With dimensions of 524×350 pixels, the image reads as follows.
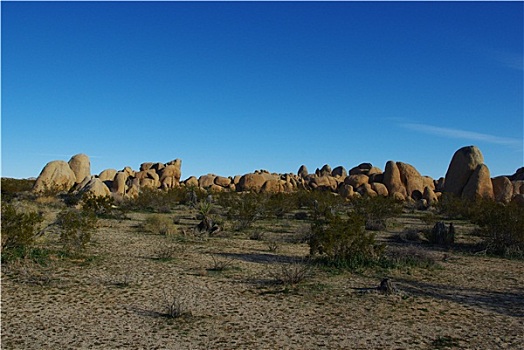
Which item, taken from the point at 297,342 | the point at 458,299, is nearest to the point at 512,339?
the point at 458,299

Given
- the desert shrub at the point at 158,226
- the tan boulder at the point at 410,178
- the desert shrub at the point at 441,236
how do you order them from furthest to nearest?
the tan boulder at the point at 410,178 < the desert shrub at the point at 158,226 < the desert shrub at the point at 441,236

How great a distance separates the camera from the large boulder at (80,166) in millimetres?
43062

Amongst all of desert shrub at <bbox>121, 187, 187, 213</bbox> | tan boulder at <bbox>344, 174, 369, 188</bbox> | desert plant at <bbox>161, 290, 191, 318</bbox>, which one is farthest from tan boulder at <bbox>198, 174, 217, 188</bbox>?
desert plant at <bbox>161, 290, 191, 318</bbox>

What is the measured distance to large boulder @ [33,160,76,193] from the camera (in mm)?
36438

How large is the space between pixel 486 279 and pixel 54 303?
32.8ft

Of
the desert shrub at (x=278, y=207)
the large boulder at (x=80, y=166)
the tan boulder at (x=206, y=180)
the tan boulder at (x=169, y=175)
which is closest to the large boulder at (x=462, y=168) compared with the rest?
the desert shrub at (x=278, y=207)

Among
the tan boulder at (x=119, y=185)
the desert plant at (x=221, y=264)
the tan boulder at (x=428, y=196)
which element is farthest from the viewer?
the tan boulder at (x=428, y=196)

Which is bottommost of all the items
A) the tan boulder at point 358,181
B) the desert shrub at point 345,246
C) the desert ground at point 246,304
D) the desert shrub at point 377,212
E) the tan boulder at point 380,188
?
the desert ground at point 246,304

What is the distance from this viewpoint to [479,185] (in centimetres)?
3897

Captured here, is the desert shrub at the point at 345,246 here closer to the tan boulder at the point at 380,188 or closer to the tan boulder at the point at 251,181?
the tan boulder at the point at 380,188

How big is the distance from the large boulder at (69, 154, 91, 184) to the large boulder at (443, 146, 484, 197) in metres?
35.3

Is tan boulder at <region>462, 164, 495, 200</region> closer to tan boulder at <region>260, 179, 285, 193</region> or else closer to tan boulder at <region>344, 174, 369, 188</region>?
tan boulder at <region>344, 174, 369, 188</region>

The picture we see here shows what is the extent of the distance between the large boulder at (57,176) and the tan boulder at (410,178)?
35.0 metres

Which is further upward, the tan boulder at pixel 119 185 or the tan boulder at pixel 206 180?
the tan boulder at pixel 206 180
